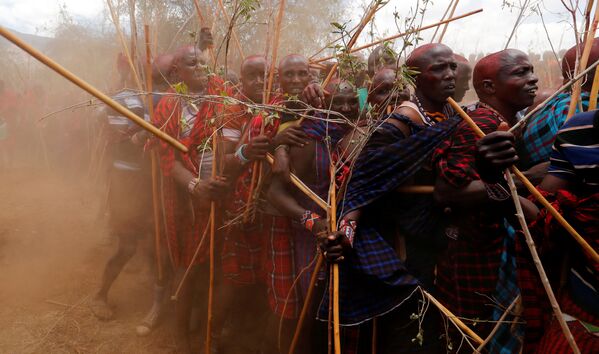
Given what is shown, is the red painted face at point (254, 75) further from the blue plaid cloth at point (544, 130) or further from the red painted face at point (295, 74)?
the blue plaid cloth at point (544, 130)

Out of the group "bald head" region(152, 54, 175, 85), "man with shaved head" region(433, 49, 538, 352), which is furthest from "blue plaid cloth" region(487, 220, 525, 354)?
"bald head" region(152, 54, 175, 85)

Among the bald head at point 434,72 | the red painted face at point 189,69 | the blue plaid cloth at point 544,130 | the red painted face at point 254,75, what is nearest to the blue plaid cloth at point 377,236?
the bald head at point 434,72

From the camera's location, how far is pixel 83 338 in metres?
3.66

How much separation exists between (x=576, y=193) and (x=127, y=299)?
389 centimetres

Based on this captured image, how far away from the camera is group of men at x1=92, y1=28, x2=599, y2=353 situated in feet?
5.85

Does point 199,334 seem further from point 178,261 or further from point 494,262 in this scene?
point 494,262

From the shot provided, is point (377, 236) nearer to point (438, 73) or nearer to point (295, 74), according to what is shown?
point (438, 73)

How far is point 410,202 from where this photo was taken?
2258 millimetres

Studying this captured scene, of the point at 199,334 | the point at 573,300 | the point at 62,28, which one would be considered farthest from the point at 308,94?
the point at 62,28

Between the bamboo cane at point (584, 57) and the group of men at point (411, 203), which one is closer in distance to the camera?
the group of men at point (411, 203)

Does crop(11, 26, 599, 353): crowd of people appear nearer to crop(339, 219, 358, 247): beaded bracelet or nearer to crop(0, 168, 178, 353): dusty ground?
crop(339, 219, 358, 247): beaded bracelet

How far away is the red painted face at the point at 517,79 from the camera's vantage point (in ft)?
7.35

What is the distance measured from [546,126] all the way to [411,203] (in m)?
0.75

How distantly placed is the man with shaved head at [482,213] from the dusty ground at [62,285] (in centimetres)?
242
